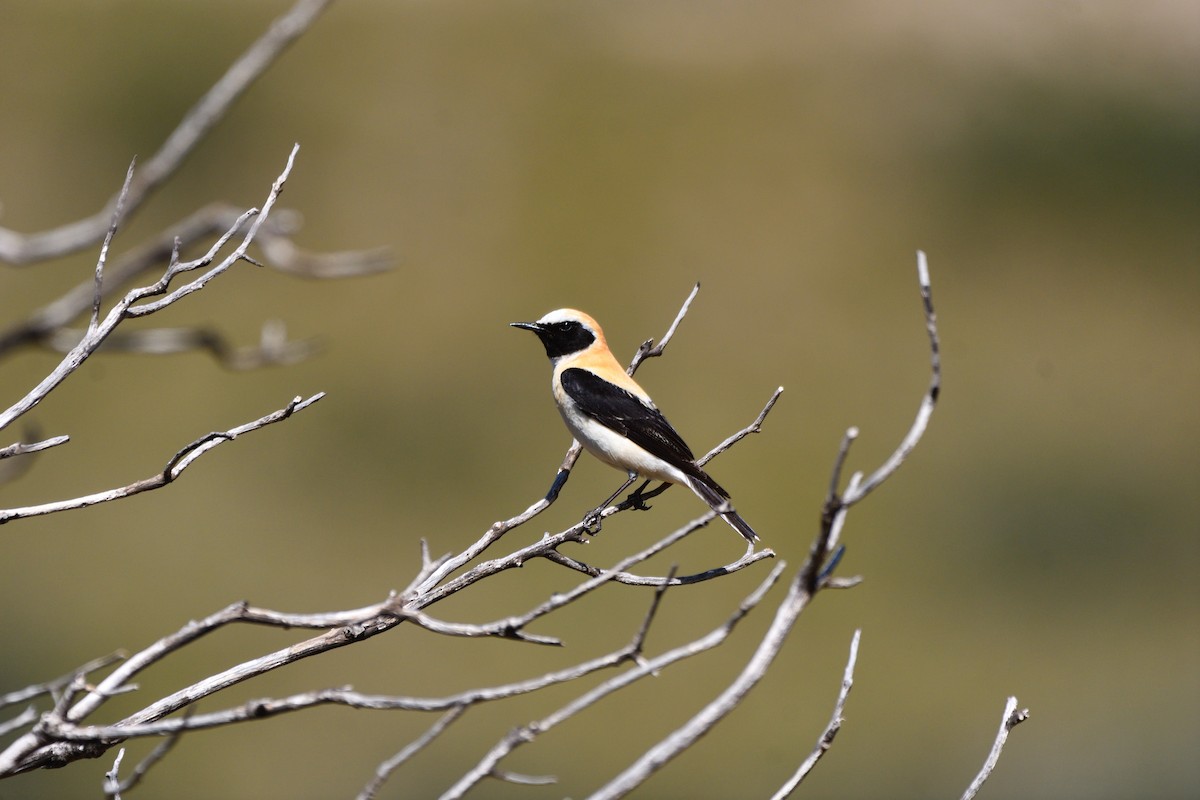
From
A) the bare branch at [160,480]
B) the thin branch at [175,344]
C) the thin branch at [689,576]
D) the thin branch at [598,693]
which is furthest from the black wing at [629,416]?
the thin branch at [598,693]

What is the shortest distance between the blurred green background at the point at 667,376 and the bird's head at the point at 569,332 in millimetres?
5594

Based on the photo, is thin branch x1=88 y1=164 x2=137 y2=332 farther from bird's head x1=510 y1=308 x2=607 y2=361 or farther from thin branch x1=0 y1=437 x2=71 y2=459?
bird's head x1=510 y1=308 x2=607 y2=361

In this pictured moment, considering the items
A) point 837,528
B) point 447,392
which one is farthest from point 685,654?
point 447,392

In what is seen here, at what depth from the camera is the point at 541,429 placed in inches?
591

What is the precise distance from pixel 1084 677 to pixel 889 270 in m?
6.17

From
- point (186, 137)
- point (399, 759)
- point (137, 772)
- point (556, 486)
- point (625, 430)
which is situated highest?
point (186, 137)

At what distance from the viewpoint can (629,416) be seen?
634cm

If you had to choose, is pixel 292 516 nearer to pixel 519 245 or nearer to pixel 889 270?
pixel 519 245

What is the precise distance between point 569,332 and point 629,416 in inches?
40.7

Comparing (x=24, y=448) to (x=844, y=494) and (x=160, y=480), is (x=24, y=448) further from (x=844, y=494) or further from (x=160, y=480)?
(x=844, y=494)

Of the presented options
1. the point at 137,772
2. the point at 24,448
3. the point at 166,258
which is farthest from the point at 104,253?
the point at 166,258

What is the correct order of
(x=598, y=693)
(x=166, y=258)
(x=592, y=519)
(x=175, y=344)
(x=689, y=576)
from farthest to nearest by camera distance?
(x=166, y=258) < (x=175, y=344) < (x=592, y=519) < (x=689, y=576) < (x=598, y=693)

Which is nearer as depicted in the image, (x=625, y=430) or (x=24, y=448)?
(x=24, y=448)

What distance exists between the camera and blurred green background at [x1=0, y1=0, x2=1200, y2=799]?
12539 millimetres
